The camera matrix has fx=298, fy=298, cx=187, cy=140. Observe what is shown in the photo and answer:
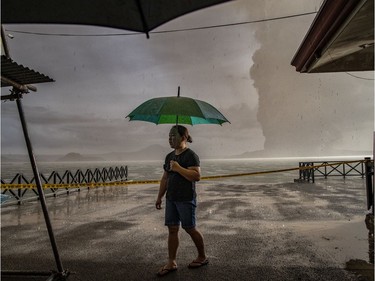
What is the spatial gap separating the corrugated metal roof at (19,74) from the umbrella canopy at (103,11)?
1.18 m

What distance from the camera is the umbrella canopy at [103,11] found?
3914 mm

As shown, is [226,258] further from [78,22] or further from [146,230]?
[78,22]

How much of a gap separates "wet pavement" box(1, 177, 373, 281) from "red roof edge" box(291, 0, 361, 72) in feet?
13.3

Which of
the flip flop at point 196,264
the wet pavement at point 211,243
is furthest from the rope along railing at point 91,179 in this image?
the flip flop at point 196,264

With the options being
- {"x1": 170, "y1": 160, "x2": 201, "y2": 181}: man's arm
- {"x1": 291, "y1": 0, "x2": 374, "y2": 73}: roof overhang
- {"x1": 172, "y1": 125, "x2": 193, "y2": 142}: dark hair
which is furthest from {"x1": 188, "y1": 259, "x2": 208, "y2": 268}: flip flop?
{"x1": 291, "y1": 0, "x2": 374, "y2": 73}: roof overhang

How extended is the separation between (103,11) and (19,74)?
1.47 m

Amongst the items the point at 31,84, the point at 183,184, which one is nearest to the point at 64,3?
the point at 31,84

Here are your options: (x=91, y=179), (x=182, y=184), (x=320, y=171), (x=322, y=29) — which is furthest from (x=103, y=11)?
(x=320, y=171)

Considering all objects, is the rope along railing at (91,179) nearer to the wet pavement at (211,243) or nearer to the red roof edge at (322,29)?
the wet pavement at (211,243)

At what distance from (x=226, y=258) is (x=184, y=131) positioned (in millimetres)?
2224

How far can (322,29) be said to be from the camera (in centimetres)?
596

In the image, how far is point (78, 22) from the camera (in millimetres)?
4203

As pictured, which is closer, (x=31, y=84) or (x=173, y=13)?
(x=31, y=84)

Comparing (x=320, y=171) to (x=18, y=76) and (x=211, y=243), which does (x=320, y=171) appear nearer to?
(x=211, y=243)
